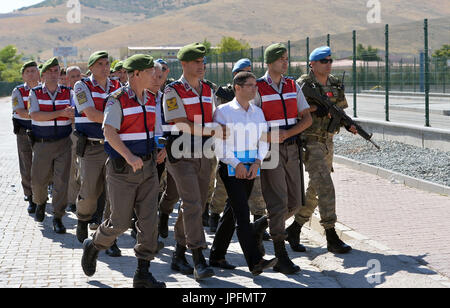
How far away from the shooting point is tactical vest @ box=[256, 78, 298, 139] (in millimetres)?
6676

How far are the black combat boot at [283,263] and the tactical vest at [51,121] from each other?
375cm

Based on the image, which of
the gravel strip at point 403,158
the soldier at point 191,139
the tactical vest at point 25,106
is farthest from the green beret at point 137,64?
the gravel strip at point 403,158

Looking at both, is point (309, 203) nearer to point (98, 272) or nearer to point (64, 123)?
point (98, 272)

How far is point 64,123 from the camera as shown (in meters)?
9.09

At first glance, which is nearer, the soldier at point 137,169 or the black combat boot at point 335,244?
the soldier at point 137,169

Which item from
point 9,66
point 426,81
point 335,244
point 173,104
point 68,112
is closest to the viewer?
point 173,104

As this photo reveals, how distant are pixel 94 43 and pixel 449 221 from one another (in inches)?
7259

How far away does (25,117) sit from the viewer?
9.98 meters

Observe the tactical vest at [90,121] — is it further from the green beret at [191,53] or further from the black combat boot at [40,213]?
the black combat boot at [40,213]

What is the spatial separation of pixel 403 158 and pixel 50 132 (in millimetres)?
6599

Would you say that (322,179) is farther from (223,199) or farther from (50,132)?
(50,132)

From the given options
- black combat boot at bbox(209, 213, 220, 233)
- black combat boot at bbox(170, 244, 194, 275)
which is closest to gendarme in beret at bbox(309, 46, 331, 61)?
black combat boot at bbox(170, 244, 194, 275)

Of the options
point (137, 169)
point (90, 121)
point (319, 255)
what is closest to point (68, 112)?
point (90, 121)

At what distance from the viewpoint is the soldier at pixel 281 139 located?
6531 millimetres
